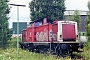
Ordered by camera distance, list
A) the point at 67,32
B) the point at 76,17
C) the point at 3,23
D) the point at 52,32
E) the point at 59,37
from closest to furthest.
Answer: the point at 59,37 → the point at 67,32 → the point at 52,32 → the point at 3,23 → the point at 76,17

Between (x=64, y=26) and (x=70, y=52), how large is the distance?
2168 mm

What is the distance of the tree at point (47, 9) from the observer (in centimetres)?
3953

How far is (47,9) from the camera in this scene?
40.2m

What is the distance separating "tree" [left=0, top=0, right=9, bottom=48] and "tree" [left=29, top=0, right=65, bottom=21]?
619cm

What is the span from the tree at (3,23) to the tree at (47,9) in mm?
6189

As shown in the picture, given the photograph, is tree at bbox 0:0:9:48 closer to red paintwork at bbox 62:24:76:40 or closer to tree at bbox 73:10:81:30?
tree at bbox 73:10:81:30

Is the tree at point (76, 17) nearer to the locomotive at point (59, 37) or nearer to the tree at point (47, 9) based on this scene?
the tree at point (47, 9)

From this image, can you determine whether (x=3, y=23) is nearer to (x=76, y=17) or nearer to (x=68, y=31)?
(x=76, y=17)

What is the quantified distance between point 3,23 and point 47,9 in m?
9.27

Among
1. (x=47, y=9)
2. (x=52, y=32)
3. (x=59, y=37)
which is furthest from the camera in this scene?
(x=47, y=9)

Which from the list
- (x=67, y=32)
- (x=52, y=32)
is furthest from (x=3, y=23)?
(x=67, y=32)

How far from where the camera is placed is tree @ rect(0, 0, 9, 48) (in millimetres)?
33188

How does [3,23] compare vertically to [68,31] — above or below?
above

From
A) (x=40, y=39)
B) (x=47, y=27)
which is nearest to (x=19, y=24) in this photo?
(x=47, y=27)
